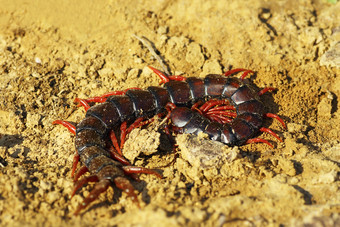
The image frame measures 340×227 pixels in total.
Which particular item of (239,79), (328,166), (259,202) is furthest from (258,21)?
(259,202)

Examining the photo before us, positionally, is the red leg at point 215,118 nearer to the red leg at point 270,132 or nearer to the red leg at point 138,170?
the red leg at point 270,132

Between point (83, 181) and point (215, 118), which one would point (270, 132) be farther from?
point (83, 181)

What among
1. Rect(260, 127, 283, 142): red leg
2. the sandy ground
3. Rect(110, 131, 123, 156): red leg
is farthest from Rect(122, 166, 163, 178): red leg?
Rect(260, 127, 283, 142): red leg

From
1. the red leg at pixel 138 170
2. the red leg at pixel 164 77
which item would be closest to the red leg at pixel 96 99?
the red leg at pixel 164 77

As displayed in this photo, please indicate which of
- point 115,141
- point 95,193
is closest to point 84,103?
point 115,141

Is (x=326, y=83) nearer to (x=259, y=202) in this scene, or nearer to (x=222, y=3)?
(x=222, y=3)

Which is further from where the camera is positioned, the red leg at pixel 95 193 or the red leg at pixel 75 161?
the red leg at pixel 75 161

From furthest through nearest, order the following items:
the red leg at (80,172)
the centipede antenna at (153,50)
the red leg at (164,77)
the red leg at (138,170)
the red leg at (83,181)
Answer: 1. the centipede antenna at (153,50)
2. the red leg at (164,77)
3. the red leg at (138,170)
4. the red leg at (80,172)
5. the red leg at (83,181)
